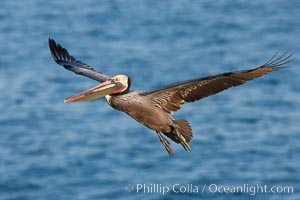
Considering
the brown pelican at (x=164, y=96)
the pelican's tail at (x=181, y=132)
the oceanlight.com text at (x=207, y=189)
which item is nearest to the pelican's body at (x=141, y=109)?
the brown pelican at (x=164, y=96)

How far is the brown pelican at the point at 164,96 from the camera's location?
1105 cm

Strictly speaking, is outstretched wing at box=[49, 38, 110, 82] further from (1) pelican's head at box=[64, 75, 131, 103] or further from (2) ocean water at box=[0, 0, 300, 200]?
(2) ocean water at box=[0, 0, 300, 200]

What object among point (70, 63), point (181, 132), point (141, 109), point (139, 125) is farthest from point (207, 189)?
point (141, 109)

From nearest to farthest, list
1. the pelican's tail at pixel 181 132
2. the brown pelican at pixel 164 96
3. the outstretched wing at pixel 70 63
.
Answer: the brown pelican at pixel 164 96
the pelican's tail at pixel 181 132
the outstretched wing at pixel 70 63

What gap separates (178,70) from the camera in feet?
103

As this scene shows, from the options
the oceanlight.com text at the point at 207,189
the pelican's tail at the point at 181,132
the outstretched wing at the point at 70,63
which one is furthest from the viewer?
the oceanlight.com text at the point at 207,189

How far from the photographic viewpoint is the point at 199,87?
444 inches

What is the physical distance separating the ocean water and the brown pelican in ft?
42.1

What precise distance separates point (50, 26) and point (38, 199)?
1514cm

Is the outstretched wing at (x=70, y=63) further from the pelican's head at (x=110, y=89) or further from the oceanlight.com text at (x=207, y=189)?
the oceanlight.com text at (x=207, y=189)

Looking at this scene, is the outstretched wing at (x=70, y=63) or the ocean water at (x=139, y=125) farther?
the ocean water at (x=139, y=125)

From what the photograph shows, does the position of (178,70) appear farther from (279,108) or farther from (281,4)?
(281,4)

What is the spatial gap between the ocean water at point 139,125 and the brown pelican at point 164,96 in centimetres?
1284

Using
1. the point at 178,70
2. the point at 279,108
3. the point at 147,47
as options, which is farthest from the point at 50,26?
the point at 279,108
